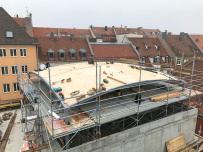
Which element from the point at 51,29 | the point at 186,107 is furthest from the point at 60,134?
the point at 51,29

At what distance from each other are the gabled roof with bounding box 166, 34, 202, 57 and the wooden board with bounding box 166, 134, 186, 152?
28507mm

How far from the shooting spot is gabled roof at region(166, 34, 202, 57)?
4103cm

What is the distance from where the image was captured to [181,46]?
4272cm

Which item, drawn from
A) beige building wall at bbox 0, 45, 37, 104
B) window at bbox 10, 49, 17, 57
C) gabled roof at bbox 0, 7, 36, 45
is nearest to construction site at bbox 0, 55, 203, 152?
beige building wall at bbox 0, 45, 37, 104

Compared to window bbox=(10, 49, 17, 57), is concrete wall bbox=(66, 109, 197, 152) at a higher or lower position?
lower

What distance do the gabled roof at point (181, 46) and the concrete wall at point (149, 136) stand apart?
27721mm

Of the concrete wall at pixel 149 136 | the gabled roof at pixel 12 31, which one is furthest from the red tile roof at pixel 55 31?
the concrete wall at pixel 149 136

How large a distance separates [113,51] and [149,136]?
77.7ft

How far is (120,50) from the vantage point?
118 ft

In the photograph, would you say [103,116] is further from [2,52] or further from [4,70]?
[2,52]

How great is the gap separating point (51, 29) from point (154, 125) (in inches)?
1995

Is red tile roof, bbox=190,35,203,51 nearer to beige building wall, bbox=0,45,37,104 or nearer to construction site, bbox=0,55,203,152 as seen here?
construction site, bbox=0,55,203,152

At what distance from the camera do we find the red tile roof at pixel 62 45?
31.9 m

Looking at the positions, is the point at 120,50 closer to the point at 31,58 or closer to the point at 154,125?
the point at 31,58
